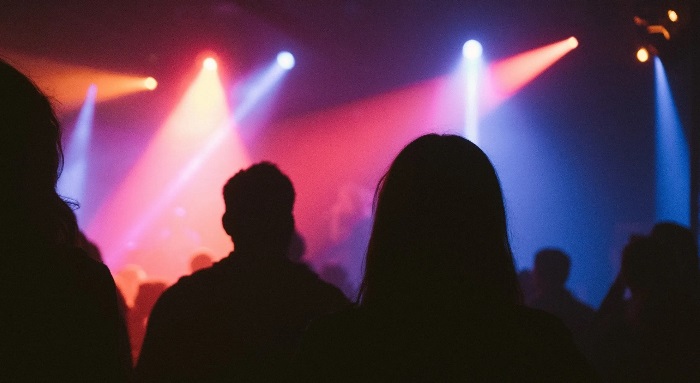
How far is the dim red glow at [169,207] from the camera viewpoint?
12336mm

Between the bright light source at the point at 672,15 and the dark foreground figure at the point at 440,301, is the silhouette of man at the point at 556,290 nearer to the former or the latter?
the bright light source at the point at 672,15

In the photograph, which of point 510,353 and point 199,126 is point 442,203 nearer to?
point 510,353

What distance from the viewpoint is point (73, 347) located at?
1327 mm

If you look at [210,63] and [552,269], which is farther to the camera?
[210,63]

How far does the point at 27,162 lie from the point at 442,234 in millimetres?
918

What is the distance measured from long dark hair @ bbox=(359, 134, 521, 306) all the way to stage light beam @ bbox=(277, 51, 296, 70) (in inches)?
377

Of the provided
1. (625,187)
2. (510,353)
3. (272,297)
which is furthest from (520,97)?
(510,353)

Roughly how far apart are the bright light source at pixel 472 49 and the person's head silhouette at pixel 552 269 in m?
5.93

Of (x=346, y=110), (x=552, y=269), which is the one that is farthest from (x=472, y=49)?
(x=552, y=269)

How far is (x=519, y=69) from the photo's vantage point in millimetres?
10547

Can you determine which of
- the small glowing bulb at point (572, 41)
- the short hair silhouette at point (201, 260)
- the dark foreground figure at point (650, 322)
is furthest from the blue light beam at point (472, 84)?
the dark foreground figure at point (650, 322)

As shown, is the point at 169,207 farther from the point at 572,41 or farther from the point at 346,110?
the point at 572,41

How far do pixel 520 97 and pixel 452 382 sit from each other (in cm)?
978

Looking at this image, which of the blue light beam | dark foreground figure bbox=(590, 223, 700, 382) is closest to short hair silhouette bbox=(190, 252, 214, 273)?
dark foreground figure bbox=(590, 223, 700, 382)
